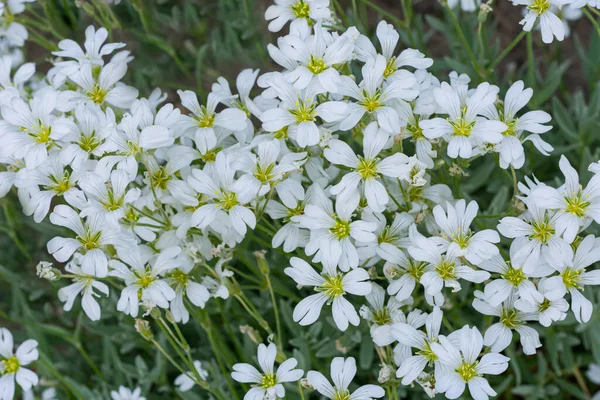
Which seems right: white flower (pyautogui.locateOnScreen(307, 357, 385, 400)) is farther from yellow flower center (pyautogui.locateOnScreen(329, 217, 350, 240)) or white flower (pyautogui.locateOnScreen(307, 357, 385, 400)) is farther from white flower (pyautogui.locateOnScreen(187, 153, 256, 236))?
white flower (pyautogui.locateOnScreen(187, 153, 256, 236))

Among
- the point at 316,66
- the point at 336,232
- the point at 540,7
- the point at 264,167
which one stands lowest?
the point at 336,232

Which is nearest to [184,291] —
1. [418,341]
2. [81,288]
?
[81,288]

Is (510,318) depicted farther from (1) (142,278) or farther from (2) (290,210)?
(1) (142,278)

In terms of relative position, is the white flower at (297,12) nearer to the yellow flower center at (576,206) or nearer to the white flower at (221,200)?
the white flower at (221,200)

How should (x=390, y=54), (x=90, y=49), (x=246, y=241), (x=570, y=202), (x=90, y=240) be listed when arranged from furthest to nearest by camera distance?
(x=246, y=241) → (x=90, y=49) → (x=390, y=54) → (x=90, y=240) → (x=570, y=202)

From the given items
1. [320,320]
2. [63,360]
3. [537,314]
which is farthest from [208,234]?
[63,360]

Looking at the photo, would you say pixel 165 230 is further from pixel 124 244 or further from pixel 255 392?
pixel 255 392

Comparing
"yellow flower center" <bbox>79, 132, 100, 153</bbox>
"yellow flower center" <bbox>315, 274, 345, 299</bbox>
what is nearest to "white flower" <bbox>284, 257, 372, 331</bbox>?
"yellow flower center" <bbox>315, 274, 345, 299</bbox>
